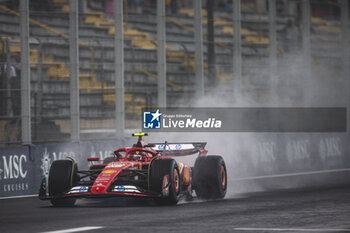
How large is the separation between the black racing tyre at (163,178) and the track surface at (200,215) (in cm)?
29

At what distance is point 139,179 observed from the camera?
15.5 metres

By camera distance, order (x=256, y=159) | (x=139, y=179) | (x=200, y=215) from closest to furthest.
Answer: (x=200, y=215), (x=139, y=179), (x=256, y=159)

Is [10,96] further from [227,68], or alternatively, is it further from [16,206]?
[227,68]

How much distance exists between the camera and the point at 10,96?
2081 centimetres

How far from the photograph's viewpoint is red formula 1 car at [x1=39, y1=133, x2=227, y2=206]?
14.4 meters

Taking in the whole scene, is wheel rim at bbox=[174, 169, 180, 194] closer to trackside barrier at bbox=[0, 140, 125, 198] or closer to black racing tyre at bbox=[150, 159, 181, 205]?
black racing tyre at bbox=[150, 159, 181, 205]

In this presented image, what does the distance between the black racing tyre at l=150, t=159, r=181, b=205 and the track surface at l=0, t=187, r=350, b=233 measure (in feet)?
0.95

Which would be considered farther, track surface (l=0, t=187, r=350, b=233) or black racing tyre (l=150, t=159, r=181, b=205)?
black racing tyre (l=150, t=159, r=181, b=205)

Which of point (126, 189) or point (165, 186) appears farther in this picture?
point (165, 186)

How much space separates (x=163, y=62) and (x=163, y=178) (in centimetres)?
1087

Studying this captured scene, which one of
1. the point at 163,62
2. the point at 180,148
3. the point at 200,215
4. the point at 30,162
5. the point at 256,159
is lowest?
the point at 200,215

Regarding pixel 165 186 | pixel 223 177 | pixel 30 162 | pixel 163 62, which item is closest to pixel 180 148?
pixel 223 177

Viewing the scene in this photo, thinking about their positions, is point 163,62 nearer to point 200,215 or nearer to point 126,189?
point 126,189

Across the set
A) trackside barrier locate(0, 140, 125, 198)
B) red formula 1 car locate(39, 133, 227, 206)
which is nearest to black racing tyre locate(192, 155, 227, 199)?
red formula 1 car locate(39, 133, 227, 206)
